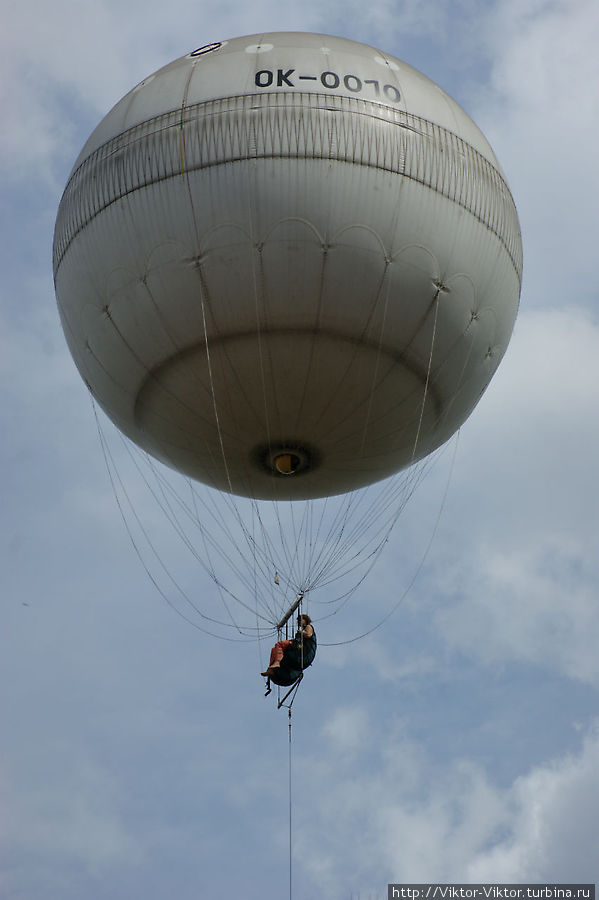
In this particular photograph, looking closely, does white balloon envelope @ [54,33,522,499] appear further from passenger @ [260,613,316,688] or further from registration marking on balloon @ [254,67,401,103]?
passenger @ [260,613,316,688]

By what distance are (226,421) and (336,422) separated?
77.4 inches

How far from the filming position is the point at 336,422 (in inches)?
833

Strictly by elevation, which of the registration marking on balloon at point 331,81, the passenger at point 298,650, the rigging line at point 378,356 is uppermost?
the registration marking on balloon at point 331,81

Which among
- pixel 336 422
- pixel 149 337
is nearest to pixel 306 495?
pixel 336 422

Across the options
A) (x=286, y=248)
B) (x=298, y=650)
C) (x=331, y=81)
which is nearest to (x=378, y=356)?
(x=286, y=248)

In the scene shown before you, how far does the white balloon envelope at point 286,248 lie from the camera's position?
1903 cm

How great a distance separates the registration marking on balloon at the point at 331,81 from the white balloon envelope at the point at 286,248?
4 centimetres

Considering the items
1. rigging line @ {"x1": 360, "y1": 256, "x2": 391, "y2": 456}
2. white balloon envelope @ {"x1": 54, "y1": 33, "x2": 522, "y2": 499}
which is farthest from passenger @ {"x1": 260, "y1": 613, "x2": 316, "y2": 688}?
rigging line @ {"x1": 360, "y1": 256, "x2": 391, "y2": 456}

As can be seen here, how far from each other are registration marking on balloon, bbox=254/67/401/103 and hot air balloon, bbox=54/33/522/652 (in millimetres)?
31

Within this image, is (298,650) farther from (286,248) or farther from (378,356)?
(286,248)

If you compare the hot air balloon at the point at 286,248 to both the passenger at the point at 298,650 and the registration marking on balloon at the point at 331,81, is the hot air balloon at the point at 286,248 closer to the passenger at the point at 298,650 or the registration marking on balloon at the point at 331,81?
the registration marking on balloon at the point at 331,81

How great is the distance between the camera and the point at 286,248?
19.0 m

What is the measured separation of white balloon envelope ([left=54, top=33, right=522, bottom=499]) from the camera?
19.0 meters

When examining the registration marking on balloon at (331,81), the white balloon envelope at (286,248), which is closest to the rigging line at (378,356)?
the white balloon envelope at (286,248)
